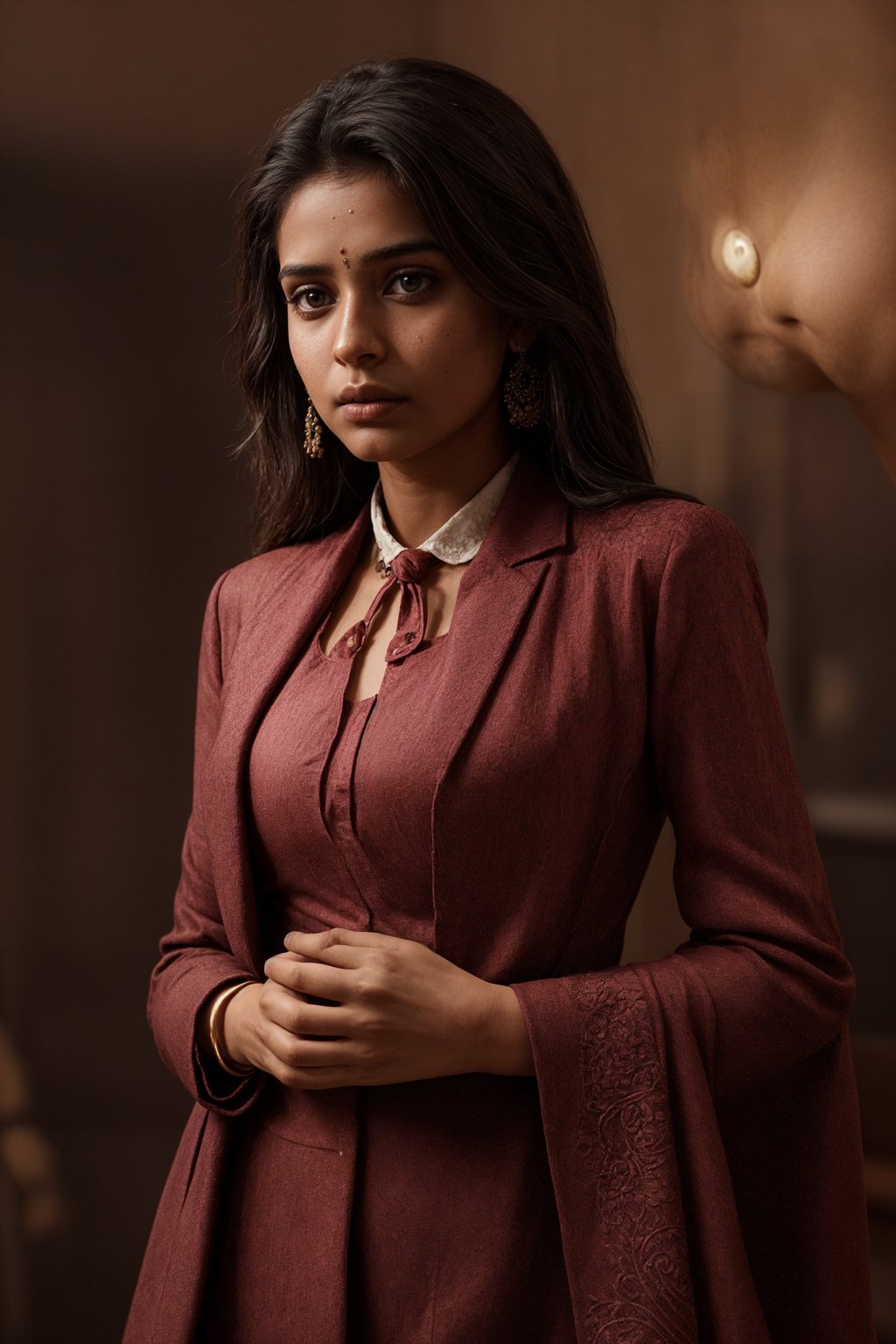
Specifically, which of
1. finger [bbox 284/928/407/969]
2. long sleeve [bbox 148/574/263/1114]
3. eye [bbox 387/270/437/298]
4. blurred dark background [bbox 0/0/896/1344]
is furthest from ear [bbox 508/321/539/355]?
blurred dark background [bbox 0/0/896/1344]

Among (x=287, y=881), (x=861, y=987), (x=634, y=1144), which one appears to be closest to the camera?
(x=634, y=1144)

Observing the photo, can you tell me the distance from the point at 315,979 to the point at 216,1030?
0.73 ft

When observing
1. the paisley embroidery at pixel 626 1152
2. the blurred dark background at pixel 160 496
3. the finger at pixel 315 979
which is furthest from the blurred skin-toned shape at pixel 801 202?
the finger at pixel 315 979

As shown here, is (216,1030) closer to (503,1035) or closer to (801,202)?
(503,1035)

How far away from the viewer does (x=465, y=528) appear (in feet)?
4.51

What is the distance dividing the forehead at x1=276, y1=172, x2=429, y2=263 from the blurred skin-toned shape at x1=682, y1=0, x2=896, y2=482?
0.79m

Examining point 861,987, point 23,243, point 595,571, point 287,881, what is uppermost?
point 23,243

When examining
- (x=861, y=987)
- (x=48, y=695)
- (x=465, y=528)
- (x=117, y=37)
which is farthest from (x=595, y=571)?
(x=117, y=37)

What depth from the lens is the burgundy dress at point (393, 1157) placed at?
1.21 metres

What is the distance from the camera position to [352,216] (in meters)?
1.26

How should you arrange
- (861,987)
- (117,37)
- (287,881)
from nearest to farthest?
(287,881), (861,987), (117,37)

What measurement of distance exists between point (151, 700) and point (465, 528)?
3.30ft

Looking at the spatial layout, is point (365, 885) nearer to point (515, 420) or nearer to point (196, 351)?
point (515, 420)

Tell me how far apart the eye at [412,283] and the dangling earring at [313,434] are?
0.80 ft
